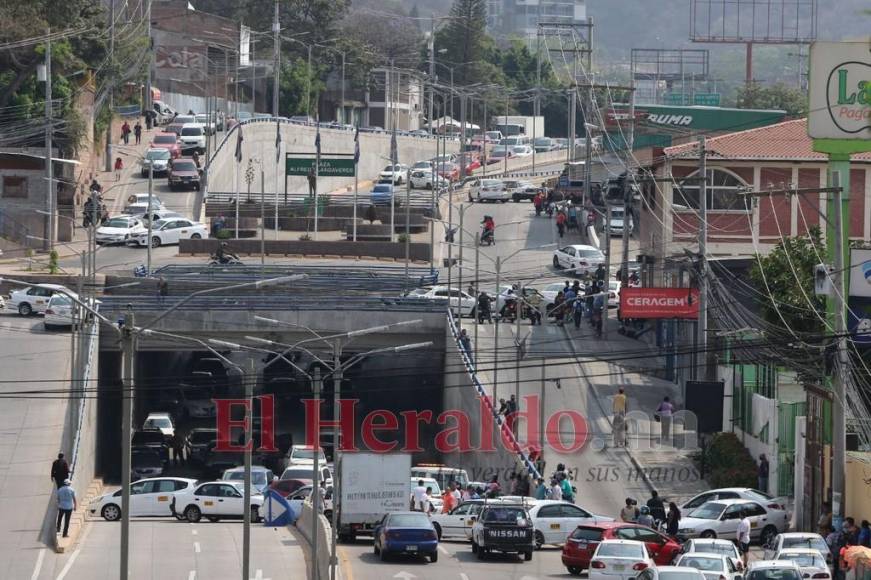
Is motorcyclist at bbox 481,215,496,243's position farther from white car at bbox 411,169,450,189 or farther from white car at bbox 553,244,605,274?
white car at bbox 411,169,450,189

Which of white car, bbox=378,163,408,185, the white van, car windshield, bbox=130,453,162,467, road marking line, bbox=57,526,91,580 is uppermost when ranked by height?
white car, bbox=378,163,408,185

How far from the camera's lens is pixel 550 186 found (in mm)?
116000

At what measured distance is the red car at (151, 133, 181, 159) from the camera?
10481 cm

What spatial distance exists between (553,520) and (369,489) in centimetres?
475

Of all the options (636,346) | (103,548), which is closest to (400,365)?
(636,346)

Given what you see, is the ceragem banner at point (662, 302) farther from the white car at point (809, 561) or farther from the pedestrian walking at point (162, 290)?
the white car at point (809, 561)

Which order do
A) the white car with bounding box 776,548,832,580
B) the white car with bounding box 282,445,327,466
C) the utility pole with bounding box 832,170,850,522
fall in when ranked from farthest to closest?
the white car with bounding box 282,445,327,466
the utility pole with bounding box 832,170,850,522
the white car with bounding box 776,548,832,580

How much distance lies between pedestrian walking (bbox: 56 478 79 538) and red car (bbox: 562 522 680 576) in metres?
10.7

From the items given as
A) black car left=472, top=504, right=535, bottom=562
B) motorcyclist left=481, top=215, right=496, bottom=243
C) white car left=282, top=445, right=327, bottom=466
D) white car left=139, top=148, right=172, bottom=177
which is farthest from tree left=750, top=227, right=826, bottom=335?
white car left=139, top=148, right=172, bottom=177

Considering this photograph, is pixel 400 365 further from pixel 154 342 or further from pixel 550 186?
pixel 550 186

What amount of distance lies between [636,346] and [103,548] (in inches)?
1126

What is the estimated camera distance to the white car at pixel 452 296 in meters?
67.5

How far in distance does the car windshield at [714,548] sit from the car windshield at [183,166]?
66.3 m

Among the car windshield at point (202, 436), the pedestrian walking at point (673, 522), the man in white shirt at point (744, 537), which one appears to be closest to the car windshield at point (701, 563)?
the man in white shirt at point (744, 537)
